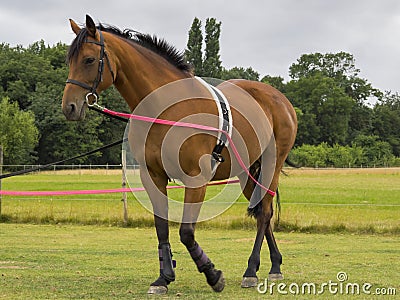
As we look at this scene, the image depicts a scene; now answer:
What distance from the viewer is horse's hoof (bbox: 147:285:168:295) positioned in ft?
20.3

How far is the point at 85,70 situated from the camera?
571cm

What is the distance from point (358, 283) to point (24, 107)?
6515 cm

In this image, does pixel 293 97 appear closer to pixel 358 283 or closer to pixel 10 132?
pixel 10 132

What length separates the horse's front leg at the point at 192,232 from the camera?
609 centimetres

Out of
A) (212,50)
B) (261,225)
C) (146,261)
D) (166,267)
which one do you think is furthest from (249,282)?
(212,50)

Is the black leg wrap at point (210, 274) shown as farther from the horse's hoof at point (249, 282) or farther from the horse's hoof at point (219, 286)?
the horse's hoof at point (249, 282)

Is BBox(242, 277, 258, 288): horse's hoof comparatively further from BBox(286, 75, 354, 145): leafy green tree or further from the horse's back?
BBox(286, 75, 354, 145): leafy green tree

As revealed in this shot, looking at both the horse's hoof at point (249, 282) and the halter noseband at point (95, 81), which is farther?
the horse's hoof at point (249, 282)

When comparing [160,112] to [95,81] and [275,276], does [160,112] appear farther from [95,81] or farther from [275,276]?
[275,276]

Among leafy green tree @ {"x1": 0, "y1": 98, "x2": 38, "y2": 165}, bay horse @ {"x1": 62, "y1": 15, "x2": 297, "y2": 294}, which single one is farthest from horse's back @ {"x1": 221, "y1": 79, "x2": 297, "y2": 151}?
leafy green tree @ {"x1": 0, "y1": 98, "x2": 38, "y2": 165}

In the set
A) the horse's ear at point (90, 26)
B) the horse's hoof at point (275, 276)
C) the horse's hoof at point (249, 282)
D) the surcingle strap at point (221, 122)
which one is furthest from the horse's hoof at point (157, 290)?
the horse's ear at point (90, 26)

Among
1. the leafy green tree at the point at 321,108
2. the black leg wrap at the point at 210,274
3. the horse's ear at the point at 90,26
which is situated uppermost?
the leafy green tree at the point at 321,108

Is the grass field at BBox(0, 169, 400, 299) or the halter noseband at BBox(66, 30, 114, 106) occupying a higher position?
the halter noseband at BBox(66, 30, 114, 106)

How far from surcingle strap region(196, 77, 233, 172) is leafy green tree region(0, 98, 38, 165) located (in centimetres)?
5042
